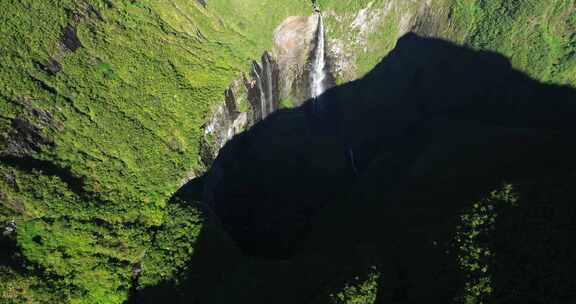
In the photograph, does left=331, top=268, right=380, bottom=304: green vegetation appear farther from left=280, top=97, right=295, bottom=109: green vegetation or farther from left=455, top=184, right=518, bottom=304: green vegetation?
left=280, top=97, right=295, bottom=109: green vegetation

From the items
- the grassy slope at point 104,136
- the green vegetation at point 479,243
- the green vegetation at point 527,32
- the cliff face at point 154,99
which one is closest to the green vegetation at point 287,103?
the cliff face at point 154,99

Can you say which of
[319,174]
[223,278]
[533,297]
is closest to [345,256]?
[223,278]

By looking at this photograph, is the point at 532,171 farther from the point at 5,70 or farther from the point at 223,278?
the point at 5,70

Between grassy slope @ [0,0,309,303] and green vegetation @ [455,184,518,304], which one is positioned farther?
grassy slope @ [0,0,309,303]

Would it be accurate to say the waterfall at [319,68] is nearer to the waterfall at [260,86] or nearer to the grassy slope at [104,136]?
the waterfall at [260,86]

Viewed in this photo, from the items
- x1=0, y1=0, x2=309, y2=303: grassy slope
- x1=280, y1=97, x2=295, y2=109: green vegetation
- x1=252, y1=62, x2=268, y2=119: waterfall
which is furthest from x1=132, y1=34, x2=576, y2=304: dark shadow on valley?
x1=0, y1=0, x2=309, y2=303: grassy slope

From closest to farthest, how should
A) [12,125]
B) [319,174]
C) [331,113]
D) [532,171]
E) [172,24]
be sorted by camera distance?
[12,125]
[532,171]
[172,24]
[319,174]
[331,113]

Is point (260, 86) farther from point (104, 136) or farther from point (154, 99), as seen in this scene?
point (104, 136)
